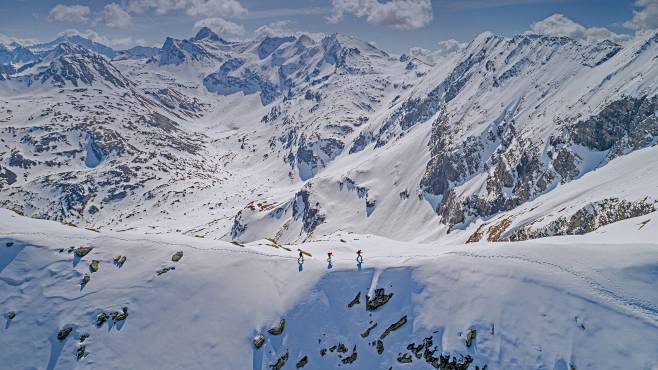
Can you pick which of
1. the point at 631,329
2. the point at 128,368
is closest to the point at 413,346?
the point at 631,329

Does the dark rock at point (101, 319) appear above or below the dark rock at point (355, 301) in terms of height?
below

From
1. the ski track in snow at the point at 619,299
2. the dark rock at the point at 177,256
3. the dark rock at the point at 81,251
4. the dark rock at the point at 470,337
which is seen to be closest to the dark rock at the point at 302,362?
the dark rock at the point at 470,337

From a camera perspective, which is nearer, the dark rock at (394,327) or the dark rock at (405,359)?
the dark rock at (405,359)

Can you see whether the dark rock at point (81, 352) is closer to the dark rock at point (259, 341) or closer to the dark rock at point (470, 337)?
the dark rock at point (259, 341)

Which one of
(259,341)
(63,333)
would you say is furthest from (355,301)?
(63,333)

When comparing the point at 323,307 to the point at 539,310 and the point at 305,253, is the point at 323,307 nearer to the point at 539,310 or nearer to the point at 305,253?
the point at 305,253

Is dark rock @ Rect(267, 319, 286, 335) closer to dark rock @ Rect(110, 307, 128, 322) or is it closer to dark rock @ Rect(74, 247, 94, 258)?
dark rock @ Rect(110, 307, 128, 322)
